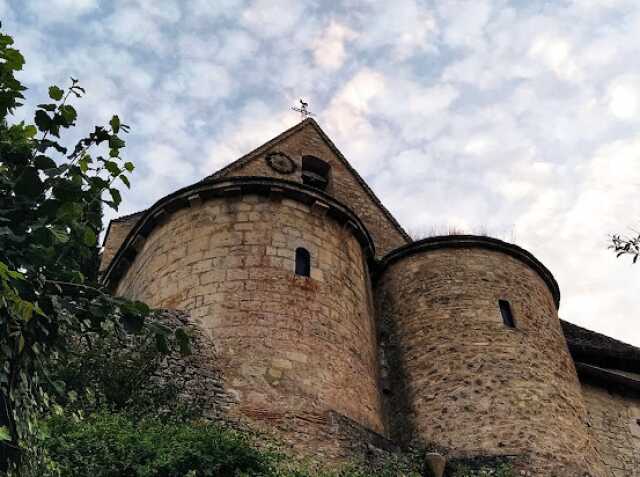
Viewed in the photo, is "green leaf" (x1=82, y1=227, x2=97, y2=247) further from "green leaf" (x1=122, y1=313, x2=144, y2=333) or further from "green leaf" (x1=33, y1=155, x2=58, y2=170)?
"green leaf" (x1=122, y1=313, x2=144, y2=333)

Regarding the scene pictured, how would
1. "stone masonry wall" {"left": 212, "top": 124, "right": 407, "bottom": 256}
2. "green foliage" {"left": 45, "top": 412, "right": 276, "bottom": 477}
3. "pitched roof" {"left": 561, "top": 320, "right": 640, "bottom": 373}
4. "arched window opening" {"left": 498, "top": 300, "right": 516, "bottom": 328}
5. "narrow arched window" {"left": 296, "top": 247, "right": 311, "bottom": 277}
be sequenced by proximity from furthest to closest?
1. "stone masonry wall" {"left": 212, "top": 124, "right": 407, "bottom": 256}
2. "pitched roof" {"left": 561, "top": 320, "right": 640, "bottom": 373}
3. "arched window opening" {"left": 498, "top": 300, "right": 516, "bottom": 328}
4. "narrow arched window" {"left": 296, "top": 247, "right": 311, "bottom": 277}
5. "green foliage" {"left": 45, "top": 412, "right": 276, "bottom": 477}

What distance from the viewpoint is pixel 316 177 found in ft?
59.6

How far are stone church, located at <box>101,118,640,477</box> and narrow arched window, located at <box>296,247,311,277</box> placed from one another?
3 centimetres

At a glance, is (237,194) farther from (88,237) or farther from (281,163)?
(88,237)

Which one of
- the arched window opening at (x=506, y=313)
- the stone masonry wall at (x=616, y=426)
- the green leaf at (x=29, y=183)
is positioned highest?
the arched window opening at (x=506, y=313)

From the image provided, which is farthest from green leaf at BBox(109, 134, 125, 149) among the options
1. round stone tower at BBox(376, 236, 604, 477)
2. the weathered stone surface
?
round stone tower at BBox(376, 236, 604, 477)

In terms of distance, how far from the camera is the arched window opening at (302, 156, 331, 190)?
59.3 ft

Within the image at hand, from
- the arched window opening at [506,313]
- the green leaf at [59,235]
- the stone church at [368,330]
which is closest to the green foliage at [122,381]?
the stone church at [368,330]

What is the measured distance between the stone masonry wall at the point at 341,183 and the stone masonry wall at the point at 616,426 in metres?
5.93

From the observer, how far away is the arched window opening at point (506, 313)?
44.3 feet

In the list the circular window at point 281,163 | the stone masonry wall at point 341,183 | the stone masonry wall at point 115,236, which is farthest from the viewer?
the stone masonry wall at point 115,236

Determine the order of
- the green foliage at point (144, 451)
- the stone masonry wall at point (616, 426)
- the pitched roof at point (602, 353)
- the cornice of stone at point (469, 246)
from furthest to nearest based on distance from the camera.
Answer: the pitched roof at point (602, 353) < the cornice of stone at point (469, 246) < the stone masonry wall at point (616, 426) < the green foliage at point (144, 451)

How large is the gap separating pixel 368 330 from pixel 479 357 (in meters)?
2.17

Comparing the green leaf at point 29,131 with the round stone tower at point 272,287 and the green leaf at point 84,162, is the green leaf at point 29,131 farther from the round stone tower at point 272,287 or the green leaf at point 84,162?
the round stone tower at point 272,287
